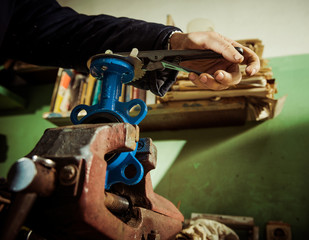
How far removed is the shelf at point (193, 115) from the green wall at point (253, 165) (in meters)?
0.08

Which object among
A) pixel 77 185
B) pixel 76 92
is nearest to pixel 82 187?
pixel 77 185

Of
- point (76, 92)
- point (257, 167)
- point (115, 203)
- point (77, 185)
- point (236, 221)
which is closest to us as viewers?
point (77, 185)

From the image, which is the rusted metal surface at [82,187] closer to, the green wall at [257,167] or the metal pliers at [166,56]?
the metal pliers at [166,56]

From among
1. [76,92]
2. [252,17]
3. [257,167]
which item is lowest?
[257,167]

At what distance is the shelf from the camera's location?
1340 millimetres

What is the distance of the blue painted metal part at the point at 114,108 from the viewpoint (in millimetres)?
648

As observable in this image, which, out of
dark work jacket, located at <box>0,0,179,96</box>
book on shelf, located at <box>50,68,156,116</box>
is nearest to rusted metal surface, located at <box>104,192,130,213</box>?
dark work jacket, located at <box>0,0,179,96</box>

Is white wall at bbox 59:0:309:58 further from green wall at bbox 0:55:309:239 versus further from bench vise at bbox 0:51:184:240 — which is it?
bench vise at bbox 0:51:184:240

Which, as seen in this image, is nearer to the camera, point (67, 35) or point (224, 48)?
point (224, 48)

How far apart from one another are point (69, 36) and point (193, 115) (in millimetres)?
810

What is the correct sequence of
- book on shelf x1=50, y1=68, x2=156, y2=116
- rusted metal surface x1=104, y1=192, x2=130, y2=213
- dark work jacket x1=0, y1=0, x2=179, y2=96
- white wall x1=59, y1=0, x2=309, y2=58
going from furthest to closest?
white wall x1=59, y1=0, x2=309, y2=58 → book on shelf x1=50, y1=68, x2=156, y2=116 → dark work jacket x1=0, y1=0, x2=179, y2=96 → rusted metal surface x1=104, y1=192, x2=130, y2=213

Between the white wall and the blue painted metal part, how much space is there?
1.32 m

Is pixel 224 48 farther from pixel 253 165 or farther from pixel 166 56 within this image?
pixel 253 165

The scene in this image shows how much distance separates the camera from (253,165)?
1448mm
